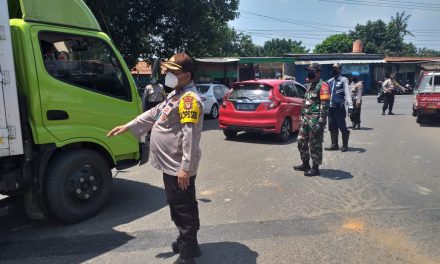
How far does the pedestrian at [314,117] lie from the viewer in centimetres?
676

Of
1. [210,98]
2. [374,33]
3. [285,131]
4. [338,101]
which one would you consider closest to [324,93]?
[338,101]

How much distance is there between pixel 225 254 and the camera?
3969mm

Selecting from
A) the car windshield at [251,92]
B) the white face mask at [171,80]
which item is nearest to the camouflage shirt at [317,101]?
the car windshield at [251,92]

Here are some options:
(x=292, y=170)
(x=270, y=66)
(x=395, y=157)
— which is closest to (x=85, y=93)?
(x=292, y=170)

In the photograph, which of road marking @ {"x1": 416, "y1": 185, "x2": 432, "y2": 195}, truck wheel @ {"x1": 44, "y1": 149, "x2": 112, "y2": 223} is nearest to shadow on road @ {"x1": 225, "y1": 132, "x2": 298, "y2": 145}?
road marking @ {"x1": 416, "y1": 185, "x2": 432, "y2": 195}

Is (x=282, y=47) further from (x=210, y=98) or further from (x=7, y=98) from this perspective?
(x=7, y=98)

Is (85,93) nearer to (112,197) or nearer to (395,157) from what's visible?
(112,197)

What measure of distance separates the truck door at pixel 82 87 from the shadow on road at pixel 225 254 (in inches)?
71.2

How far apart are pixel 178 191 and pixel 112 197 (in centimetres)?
253

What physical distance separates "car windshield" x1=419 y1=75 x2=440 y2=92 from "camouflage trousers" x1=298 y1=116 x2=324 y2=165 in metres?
9.27

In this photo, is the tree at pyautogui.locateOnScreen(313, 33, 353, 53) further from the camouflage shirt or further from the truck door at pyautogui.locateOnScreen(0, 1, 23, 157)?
the truck door at pyautogui.locateOnScreen(0, 1, 23, 157)

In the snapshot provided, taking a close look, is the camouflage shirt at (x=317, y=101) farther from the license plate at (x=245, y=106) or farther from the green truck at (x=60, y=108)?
the license plate at (x=245, y=106)

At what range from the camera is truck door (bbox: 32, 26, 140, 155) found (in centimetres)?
437

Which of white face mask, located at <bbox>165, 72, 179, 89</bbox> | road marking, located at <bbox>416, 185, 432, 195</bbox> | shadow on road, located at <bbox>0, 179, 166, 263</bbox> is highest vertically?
white face mask, located at <bbox>165, 72, 179, 89</bbox>
